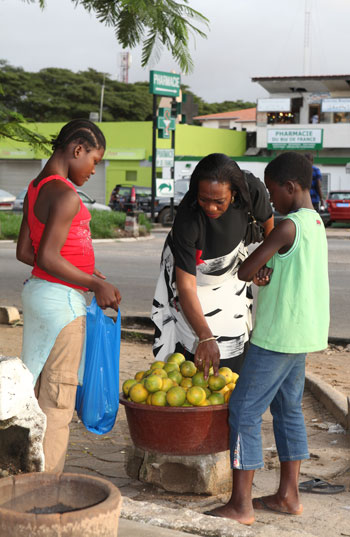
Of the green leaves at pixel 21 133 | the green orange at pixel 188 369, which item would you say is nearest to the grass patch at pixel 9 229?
the green leaves at pixel 21 133

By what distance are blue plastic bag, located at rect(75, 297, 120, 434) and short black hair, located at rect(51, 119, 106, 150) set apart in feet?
2.47

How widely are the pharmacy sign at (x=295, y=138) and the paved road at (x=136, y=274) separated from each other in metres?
25.6

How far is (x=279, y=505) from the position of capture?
12.5 feet

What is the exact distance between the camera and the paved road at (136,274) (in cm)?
1056

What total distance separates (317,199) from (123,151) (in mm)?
33359

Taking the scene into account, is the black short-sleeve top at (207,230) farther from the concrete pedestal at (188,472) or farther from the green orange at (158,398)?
the concrete pedestal at (188,472)

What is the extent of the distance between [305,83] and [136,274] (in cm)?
3928

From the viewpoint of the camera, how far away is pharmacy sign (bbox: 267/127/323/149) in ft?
153

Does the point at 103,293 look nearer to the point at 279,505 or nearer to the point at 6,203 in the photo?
the point at 279,505

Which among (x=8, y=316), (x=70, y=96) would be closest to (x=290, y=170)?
(x=8, y=316)

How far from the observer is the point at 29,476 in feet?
Answer: 8.60

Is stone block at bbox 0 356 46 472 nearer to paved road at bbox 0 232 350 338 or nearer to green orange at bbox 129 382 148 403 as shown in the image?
green orange at bbox 129 382 148 403

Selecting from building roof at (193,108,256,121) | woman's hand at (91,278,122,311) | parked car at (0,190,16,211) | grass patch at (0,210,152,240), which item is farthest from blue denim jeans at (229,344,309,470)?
building roof at (193,108,256,121)

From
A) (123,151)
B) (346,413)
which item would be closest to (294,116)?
(123,151)
